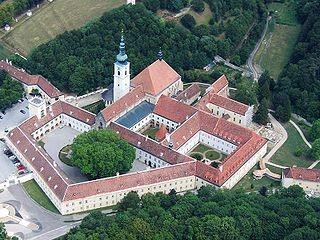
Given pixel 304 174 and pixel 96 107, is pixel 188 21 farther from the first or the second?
pixel 304 174

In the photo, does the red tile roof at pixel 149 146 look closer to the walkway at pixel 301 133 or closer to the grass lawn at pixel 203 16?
the walkway at pixel 301 133

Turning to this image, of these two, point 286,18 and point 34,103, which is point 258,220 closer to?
point 34,103

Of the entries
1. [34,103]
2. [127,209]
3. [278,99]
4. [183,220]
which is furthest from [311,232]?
[34,103]

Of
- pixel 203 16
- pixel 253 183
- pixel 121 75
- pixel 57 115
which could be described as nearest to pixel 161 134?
pixel 121 75

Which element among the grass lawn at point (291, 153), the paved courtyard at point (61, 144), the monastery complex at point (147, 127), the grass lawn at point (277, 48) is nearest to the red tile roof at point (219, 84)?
the monastery complex at point (147, 127)

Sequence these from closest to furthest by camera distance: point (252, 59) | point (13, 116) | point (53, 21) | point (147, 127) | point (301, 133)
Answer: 1. point (147, 127)
2. point (301, 133)
3. point (13, 116)
4. point (252, 59)
5. point (53, 21)

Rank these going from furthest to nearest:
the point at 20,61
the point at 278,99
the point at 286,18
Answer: the point at 286,18 < the point at 20,61 < the point at 278,99

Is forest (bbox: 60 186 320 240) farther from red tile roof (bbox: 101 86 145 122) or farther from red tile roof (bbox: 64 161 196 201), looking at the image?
red tile roof (bbox: 101 86 145 122)
